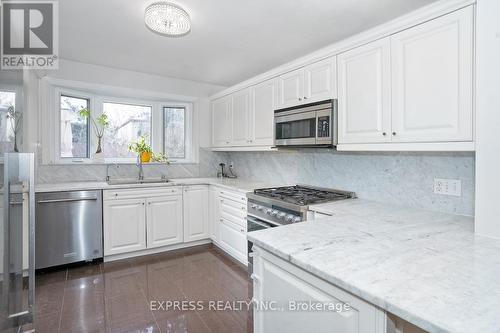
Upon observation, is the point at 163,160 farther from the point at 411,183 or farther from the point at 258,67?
the point at 411,183

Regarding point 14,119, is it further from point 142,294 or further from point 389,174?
point 389,174

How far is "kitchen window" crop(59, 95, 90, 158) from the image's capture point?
3.39 metres

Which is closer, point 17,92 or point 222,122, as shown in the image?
point 17,92

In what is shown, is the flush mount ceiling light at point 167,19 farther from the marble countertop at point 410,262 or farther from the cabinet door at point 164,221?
the cabinet door at point 164,221

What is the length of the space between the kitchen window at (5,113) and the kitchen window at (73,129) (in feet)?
7.11

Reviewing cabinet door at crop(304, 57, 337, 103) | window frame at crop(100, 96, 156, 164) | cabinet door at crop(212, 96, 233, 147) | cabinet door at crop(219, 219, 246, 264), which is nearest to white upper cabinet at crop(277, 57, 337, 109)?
cabinet door at crop(304, 57, 337, 103)

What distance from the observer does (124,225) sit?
3.17 metres

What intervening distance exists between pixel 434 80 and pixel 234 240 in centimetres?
242

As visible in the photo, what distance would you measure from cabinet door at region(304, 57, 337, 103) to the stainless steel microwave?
66mm

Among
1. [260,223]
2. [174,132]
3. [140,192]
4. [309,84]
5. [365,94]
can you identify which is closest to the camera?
[365,94]

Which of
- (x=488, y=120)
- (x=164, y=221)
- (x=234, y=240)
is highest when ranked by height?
A: (x=488, y=120)

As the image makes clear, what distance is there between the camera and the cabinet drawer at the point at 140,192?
10.1 ft

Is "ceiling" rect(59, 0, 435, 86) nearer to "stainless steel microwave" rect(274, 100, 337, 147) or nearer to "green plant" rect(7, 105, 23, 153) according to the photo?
"stainless steel microwave" rect(274, 100, 337, 147)

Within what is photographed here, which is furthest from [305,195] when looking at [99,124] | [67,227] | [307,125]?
[99,124]
